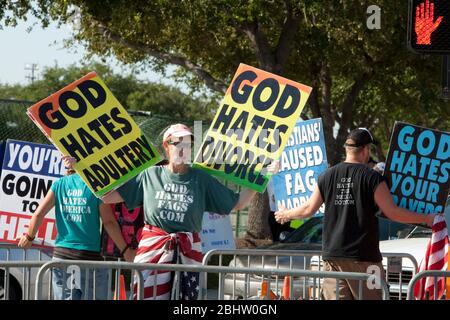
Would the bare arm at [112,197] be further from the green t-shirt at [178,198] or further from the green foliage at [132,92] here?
the green foliage at [132,92]

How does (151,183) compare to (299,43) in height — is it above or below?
below

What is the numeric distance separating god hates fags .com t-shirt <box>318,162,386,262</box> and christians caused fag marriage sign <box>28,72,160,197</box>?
1.55 metres

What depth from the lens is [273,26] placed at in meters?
23.6

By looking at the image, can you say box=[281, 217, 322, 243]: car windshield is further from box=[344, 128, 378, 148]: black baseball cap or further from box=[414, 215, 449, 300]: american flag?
box=[344, 128, 378, 148]: black baseball cap

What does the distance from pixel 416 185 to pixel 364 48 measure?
46.8ft

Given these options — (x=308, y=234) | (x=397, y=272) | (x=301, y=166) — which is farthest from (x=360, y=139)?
(x=308, y=234)

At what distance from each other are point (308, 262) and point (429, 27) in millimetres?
2702

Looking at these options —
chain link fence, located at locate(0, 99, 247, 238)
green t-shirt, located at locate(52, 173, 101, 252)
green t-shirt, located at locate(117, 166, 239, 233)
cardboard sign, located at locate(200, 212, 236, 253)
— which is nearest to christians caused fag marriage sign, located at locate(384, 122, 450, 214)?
green t-shirt, located at locate(117, 166, 239, 233)

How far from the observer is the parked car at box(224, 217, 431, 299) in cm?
903

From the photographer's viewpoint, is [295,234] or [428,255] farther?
[295,234]
